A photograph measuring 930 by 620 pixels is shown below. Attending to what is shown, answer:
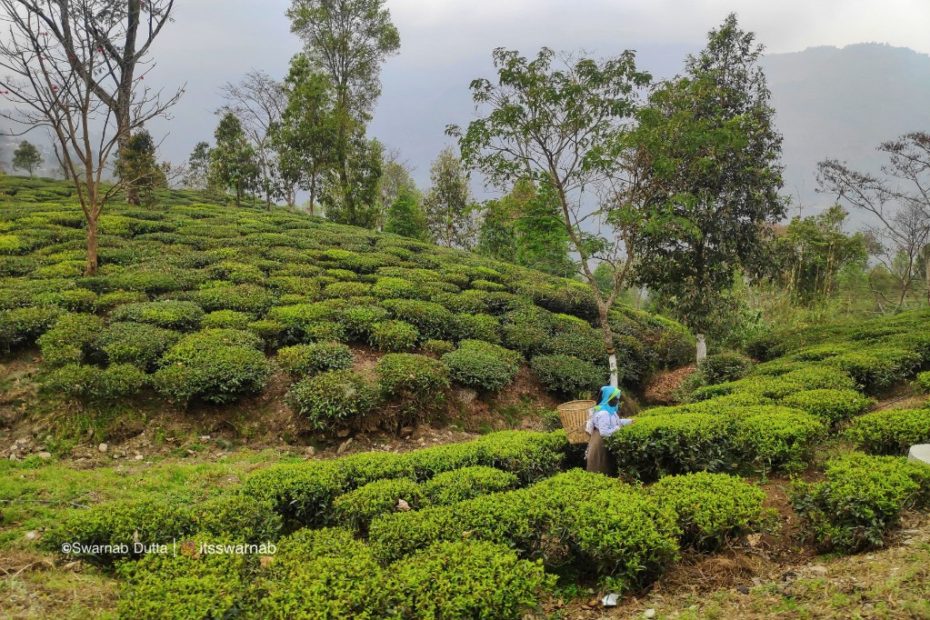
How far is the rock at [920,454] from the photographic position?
4.94 metres

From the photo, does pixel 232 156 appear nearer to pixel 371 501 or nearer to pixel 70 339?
pixel 70 339

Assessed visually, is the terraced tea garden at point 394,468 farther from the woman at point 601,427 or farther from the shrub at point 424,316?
the woman at point 601,427

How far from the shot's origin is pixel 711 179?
11.2 meters

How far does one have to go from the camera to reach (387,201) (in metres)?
42.5

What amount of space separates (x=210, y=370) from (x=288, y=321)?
2.36m

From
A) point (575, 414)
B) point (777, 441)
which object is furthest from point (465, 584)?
point (575, 414)

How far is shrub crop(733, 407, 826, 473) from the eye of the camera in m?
5.84

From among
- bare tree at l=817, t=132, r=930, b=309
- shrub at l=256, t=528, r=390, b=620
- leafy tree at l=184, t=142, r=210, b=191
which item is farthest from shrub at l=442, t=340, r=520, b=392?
leafy tree at l=184, t=142, r=210, b=191

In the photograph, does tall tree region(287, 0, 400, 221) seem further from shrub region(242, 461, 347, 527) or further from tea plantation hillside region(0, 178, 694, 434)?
shrub region(242, 461, 347, 527)

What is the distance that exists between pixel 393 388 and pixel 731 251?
27.3 feet

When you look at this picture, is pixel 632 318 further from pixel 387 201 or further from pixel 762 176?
pixel 387 201

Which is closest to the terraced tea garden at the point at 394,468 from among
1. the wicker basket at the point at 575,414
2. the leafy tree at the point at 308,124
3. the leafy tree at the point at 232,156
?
the wicker basket at the point at 575,414

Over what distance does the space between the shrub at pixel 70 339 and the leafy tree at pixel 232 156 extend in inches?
825

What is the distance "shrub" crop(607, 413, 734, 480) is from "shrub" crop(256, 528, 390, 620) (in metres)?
3.41
